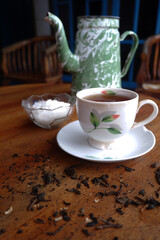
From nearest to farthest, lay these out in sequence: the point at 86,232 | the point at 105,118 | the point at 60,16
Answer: the point at 86,232 → the point at 105,118 → the point at 60,16

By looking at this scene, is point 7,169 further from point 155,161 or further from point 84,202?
point 155,161

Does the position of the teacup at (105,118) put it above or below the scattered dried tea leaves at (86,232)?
above

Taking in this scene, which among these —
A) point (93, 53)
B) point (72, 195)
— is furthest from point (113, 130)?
point (93, 53)

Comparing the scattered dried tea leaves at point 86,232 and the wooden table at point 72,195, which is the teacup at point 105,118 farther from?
the scattered dried tea leaves at point 86,232

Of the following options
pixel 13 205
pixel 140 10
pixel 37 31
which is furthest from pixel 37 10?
pixel 13 205

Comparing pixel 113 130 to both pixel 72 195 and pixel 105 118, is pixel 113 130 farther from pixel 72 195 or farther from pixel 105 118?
pixel 72 195

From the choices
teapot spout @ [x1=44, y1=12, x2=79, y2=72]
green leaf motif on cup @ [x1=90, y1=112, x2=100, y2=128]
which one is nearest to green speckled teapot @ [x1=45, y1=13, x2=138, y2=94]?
teapot spout @ [x1=44, y1=12, x2=79, y2=72]

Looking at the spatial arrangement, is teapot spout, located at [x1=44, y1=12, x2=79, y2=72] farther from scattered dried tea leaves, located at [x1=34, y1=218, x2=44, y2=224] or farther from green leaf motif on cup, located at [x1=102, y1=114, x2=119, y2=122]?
scattered dried tea leaves, located at [x1=34, y1=218, x2=44, y2=224]

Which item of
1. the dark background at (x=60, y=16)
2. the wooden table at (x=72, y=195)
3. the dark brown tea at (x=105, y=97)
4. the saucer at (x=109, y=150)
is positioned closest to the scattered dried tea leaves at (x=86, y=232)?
the wooden table at (x=72, y=195)
